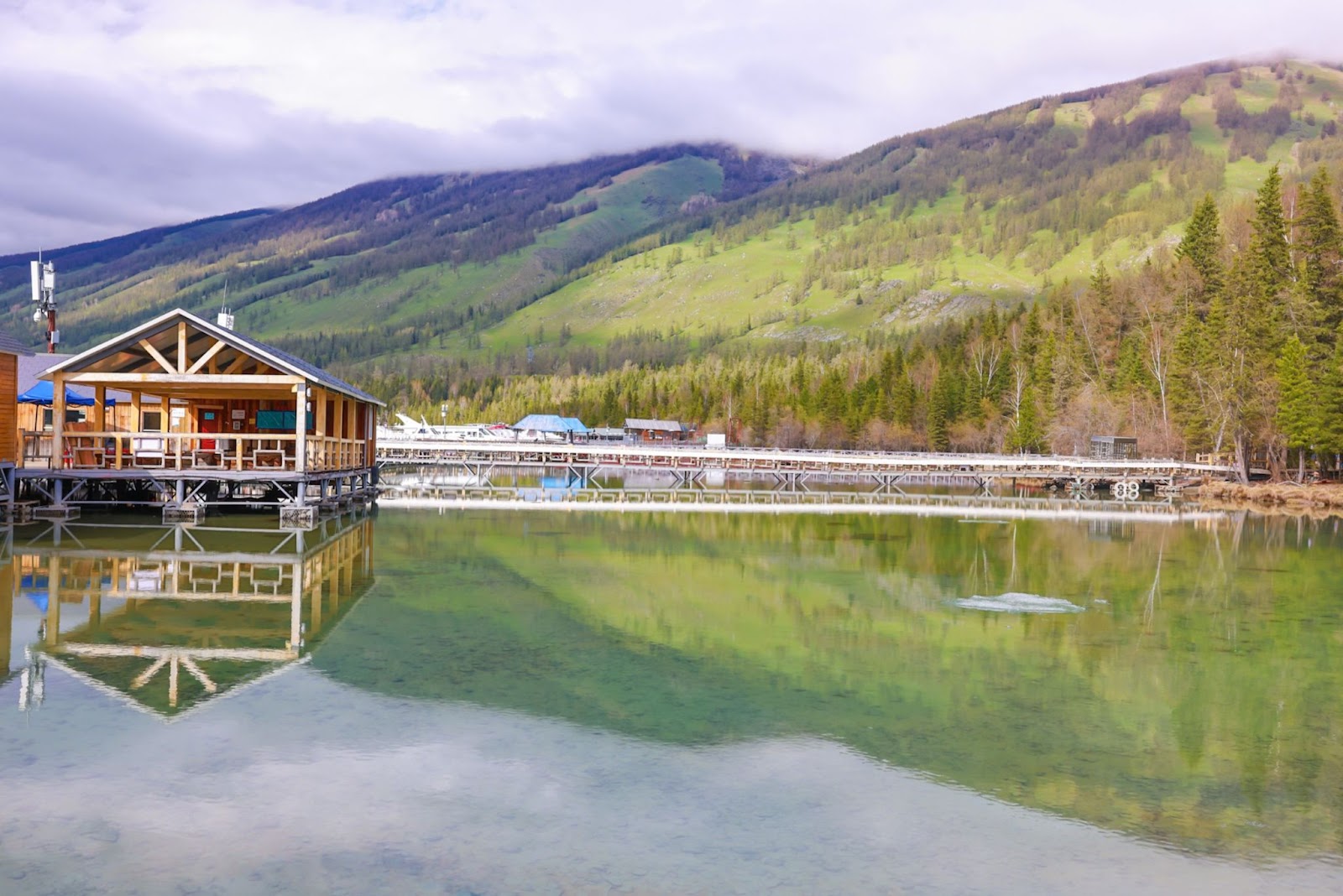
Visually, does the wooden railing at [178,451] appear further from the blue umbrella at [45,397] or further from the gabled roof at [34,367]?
the gabled roof at [34,367]

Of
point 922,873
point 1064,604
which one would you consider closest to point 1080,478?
point 1064,604

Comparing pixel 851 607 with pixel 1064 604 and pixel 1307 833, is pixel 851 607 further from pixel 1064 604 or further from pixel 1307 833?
pixel 1307 833

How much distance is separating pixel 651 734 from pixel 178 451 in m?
23.1

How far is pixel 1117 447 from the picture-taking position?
248ft

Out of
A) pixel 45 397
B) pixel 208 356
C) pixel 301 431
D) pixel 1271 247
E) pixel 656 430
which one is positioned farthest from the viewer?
pixel 656 430

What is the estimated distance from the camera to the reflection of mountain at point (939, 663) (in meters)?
9.55

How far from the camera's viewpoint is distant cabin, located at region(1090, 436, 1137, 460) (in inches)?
2945

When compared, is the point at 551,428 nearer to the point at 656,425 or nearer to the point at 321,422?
the point at 656,425

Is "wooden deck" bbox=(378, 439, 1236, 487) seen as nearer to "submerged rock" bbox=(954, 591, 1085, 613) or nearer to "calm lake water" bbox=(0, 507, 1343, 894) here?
"submerged rock" bbox=(954, 591, 1085, 613)

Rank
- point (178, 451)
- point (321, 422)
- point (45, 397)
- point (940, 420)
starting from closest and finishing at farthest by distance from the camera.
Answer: point (178, 451)
point (321, 422)
point (45, 397)
point (940, 420)

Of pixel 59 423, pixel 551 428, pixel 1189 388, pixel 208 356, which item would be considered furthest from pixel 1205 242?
pixel 59 423

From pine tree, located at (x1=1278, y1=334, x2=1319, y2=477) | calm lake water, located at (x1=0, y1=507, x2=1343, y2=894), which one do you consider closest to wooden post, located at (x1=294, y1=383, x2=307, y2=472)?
calm lake water, located at (x1=0, y1=507, x2=1343, y2=894)

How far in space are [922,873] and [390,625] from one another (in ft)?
33.7

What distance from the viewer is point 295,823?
7.83 m
